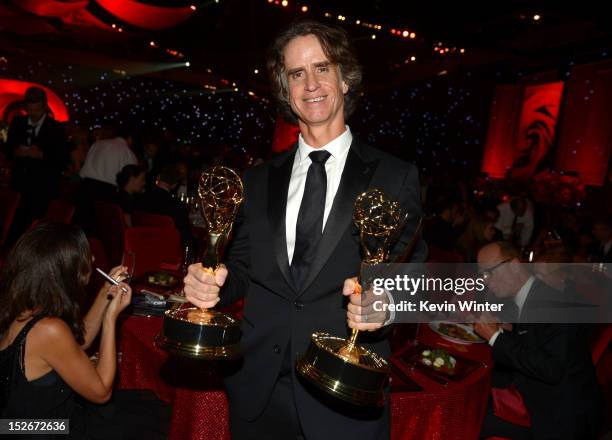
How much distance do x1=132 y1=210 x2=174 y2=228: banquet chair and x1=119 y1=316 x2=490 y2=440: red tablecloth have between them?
2406 millimetres

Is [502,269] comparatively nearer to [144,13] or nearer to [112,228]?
[112,228]

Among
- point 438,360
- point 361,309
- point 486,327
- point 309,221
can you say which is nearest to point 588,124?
point 486,327

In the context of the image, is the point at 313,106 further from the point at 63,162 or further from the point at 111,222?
the point at 63,162

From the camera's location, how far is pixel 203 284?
136 cm

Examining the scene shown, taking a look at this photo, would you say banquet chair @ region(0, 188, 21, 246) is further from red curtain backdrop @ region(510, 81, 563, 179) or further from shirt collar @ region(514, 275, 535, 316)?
red curtain backdrop @ region(510, 81, 563, 179)

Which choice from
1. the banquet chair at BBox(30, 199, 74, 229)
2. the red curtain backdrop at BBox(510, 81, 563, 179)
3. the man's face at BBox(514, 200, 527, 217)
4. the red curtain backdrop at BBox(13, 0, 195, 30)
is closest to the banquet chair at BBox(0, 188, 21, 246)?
the banquet chair at BBox(30, 199, 74, 229)

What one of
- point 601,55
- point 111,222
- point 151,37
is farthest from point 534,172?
point 111,222

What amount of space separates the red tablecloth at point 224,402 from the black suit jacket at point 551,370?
350 mm

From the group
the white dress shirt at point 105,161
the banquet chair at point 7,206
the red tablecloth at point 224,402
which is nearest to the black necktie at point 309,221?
the red tablecloth at point 224,402

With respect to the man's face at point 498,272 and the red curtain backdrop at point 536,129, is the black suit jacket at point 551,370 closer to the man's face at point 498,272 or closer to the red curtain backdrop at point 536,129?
the man's face at point 498,272

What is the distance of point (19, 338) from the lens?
206cm

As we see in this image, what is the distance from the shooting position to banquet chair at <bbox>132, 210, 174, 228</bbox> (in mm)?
4738

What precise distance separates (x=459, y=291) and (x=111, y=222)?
359cm

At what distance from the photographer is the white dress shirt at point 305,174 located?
1573 mm
